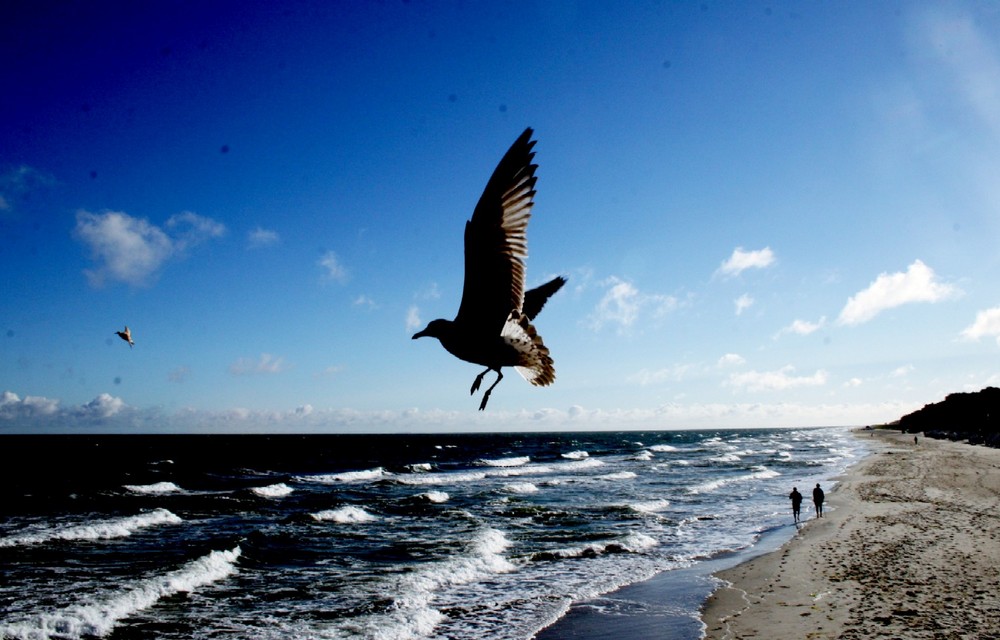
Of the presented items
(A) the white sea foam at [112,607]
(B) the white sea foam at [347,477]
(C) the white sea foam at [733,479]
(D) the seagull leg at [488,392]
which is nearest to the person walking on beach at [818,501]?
(C) the white sea foam at [733,479]

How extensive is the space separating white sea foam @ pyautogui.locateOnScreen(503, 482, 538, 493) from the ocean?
0.35 m

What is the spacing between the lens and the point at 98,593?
43.7 ft

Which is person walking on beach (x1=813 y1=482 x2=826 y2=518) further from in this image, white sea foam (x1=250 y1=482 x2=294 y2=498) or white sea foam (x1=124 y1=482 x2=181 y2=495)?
white sea foam (x1=124 y1=482 x2=181 y2=495)

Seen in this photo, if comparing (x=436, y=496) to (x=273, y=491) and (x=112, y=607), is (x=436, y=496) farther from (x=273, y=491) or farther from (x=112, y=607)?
(x=112, y=607)

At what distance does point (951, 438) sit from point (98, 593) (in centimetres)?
8167

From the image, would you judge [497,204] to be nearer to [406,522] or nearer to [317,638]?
[317,638]

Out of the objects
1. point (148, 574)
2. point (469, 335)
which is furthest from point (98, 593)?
point (469, 335)

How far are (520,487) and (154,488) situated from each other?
21038mm

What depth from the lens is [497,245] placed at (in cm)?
384

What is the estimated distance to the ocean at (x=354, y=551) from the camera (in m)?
11.5

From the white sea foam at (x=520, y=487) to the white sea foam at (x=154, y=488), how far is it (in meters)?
18.5

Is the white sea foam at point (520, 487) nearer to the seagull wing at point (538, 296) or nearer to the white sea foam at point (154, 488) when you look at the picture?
the white sea foam at point (154, 488)

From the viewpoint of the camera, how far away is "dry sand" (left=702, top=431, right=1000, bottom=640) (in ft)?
33.0

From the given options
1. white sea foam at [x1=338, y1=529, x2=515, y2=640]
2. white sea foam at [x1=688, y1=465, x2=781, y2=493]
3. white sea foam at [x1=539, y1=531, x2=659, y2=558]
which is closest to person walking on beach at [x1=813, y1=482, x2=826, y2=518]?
white sea foam at [x1=539, y1=531, x2=659, y2=558]
